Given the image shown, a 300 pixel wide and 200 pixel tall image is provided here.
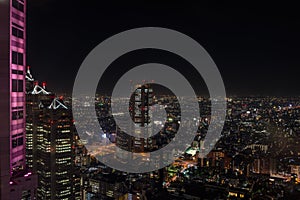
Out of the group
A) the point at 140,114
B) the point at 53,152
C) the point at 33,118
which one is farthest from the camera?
the point at 140,114

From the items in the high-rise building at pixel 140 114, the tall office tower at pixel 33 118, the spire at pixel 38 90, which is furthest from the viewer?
the high-rise building at pixel 140 114

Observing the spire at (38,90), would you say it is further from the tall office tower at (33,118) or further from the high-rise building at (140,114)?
the high-rise building at (140,114)

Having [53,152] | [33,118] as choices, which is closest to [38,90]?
[33,118]

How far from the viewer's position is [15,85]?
1.75 meters

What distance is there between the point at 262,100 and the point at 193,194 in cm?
1019

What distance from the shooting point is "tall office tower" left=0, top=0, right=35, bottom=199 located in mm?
1291

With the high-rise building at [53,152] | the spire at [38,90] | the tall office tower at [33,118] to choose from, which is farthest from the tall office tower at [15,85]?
the spire at [38,90]

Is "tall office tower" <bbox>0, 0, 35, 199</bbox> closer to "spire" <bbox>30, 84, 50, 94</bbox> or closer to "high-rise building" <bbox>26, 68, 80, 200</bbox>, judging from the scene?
"high-rise building" <bbox>26, 68, 80, 200</bbox>

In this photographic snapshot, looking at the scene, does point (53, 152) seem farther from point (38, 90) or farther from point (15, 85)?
point (15, 85)

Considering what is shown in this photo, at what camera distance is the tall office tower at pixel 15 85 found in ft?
4.24

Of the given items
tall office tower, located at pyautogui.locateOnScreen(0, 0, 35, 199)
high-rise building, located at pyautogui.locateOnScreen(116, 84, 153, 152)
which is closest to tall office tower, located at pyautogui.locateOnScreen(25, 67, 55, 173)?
high-rise building, located at pyautogui.locateOnScreen(116, 84, 153, 152)

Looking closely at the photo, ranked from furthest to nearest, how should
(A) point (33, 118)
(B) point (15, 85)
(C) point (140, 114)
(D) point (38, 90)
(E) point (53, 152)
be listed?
1. (C) point (140, 114)
2. (D) point (38, 90)
3. (A) point (33, 118)
4. (E) point (53, 152)
5. (B) point (15, 85)

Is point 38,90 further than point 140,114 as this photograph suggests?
No

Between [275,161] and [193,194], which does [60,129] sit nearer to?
[193,194]
